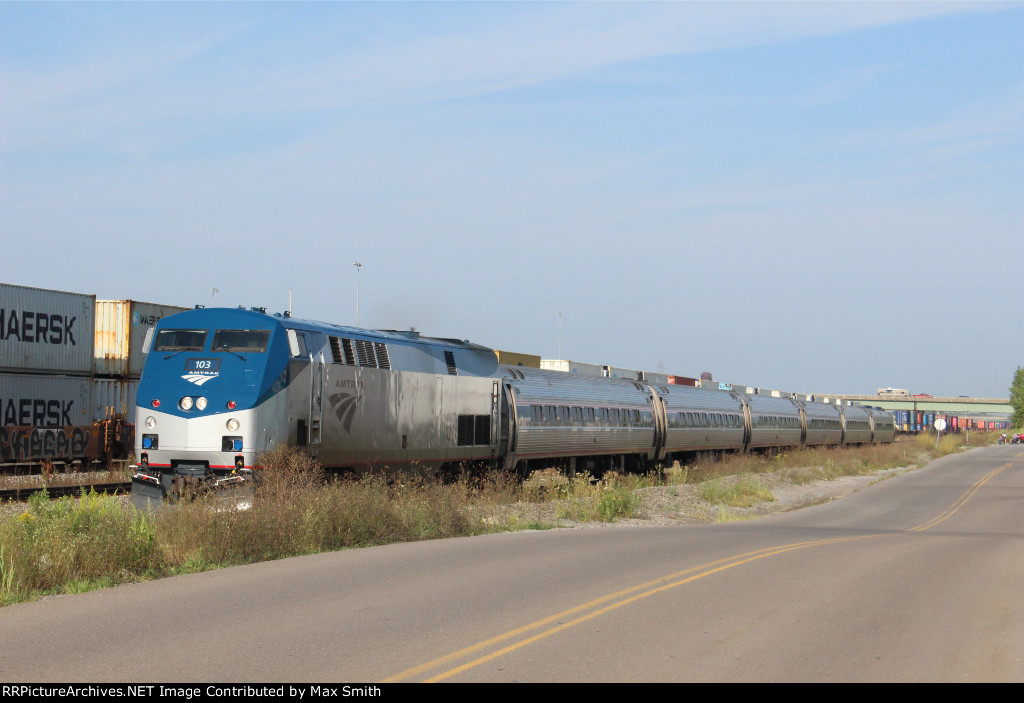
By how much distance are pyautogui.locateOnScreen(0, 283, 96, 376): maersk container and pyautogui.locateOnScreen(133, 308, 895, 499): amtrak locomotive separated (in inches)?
463

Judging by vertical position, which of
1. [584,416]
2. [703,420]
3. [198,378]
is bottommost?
[703,420]

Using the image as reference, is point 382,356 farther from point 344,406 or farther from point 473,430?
point 473,430

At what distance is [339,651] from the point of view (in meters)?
7.93

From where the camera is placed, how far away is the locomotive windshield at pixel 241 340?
18.1 metres

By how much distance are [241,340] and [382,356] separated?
3.93 metres

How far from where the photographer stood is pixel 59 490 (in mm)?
22891

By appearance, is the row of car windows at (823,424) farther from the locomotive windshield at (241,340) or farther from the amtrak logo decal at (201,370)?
the amtrak logo decal at (201,370)

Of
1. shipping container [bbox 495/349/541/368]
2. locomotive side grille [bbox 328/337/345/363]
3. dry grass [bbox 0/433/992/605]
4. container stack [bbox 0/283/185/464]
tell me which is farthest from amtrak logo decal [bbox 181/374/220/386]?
shipping container [bbox 495/349/541/368]

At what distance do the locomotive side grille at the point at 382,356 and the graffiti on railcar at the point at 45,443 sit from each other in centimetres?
1230

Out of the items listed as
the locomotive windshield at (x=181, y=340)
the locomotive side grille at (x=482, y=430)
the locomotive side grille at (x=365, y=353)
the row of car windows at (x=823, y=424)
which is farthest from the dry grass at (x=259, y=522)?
the row of car windows at (x=823, y=424)

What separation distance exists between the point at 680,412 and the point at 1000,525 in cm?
1613

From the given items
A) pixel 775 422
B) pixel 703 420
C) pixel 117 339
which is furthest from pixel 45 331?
pixel 775 422

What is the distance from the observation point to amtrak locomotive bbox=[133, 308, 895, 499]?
57.7 ft
